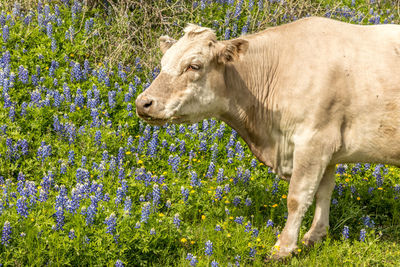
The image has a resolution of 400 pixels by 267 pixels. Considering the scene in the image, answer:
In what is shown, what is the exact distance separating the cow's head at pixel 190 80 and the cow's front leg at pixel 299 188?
1111 millimetres

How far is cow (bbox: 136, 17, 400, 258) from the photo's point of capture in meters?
6.16

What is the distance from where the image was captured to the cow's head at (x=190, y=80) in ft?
19.8

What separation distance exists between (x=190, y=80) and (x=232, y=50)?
0.54 metres

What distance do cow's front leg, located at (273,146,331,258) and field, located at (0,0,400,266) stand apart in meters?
0.19

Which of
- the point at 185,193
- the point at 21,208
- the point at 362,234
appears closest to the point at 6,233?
the point at 21,208

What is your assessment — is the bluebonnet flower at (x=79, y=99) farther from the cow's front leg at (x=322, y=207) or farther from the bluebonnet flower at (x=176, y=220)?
the cow's front leg at (x=322, y=207)

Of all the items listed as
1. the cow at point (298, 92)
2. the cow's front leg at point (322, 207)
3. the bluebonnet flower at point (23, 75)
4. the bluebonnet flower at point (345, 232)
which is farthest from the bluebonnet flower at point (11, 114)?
the bluebonnet flower at point (345, 232)

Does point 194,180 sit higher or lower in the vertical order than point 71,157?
lower

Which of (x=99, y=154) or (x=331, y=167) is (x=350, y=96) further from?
(x=99, y=154)

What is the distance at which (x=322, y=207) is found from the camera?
698 cm

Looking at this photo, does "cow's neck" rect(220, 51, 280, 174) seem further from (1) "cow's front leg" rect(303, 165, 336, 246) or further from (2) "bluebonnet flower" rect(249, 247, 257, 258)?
(2) "bluebonnet flower" rect(249, 247, 257, 258)

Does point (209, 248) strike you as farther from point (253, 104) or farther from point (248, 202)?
point (253, 104)

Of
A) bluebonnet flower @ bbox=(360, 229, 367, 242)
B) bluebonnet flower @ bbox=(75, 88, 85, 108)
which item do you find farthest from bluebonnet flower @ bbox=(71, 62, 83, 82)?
bluebonnet flower @ bbox=(360, 229, 367, 242)

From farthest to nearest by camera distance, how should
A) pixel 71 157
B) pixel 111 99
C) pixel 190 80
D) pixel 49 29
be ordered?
pixel 49 29, pixel 111 99, pixel 71 157, pixel 190 80
